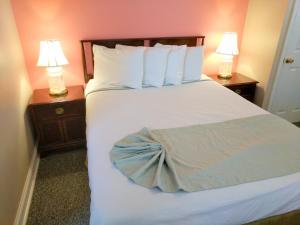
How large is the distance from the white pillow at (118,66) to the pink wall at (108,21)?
1.04 ft

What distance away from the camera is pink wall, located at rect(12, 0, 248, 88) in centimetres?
221

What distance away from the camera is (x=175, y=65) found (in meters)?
2.38

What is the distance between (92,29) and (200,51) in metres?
1.21

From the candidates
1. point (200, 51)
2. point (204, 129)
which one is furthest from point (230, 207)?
point (200, 51)

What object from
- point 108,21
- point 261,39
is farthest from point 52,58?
point 261,39

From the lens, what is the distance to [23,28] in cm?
220

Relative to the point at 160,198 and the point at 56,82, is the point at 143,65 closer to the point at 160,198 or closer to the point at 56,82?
the point at 56,82

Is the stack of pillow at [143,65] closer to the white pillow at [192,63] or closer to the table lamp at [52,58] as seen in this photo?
the white pillow at [192,63]

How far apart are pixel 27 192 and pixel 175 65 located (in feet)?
6.03

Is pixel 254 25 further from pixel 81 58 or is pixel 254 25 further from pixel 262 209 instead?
pixel 262 209

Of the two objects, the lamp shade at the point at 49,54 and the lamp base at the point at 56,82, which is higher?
the lamp shade at the point at 49,54

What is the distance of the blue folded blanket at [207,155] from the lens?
1169 mm

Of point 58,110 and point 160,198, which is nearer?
point 160,198

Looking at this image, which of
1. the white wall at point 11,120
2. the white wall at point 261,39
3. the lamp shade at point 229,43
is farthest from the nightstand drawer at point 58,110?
the white wall at point 261,39
